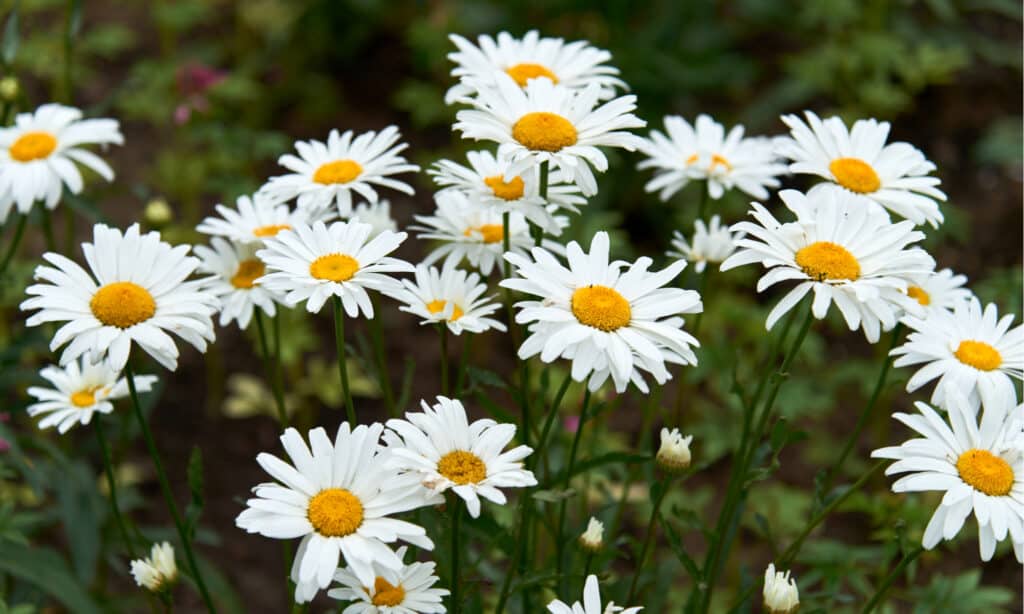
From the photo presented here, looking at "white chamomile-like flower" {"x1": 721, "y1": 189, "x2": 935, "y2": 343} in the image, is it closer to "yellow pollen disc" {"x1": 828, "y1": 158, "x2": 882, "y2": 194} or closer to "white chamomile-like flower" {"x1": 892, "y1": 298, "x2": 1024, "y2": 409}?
"white chamomile-like flower" {"x1": 892, "y1": 298, "x2": 1024, "y2": 409}

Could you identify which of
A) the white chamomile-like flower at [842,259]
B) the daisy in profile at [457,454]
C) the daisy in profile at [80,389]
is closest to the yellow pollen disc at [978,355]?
the white chamomile-like flower at [842,259]

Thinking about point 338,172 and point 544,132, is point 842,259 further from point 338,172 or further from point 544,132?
point 338,172

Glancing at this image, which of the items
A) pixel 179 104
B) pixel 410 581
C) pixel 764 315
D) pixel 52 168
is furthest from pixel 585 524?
pixel 179 104

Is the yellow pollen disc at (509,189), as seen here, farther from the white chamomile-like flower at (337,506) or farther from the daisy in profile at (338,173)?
the white chamomile-like flower at (337,506)

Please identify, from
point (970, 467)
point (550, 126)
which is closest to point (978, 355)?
point (970, 467)

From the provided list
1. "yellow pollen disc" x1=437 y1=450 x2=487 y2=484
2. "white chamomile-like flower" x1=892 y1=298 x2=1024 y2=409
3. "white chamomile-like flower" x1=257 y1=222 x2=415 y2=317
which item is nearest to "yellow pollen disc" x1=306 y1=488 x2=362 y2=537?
"yellow pollen disc" x1=437 y1=450 x2=487 y2=484
